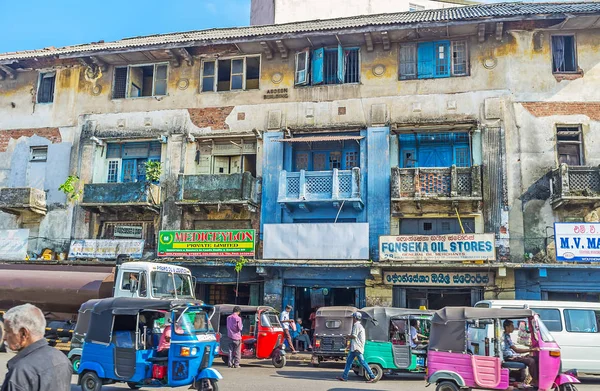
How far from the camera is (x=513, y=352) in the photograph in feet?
33.5

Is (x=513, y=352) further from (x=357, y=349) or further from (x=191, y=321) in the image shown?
(x=191, y=321)

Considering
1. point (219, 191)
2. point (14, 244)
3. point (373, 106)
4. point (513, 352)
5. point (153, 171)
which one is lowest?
point (513, 352)

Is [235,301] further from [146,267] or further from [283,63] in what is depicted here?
[283,63]

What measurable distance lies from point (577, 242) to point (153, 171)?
15324 mm

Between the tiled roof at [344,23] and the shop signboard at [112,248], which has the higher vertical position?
the tiled roof at [344,23]

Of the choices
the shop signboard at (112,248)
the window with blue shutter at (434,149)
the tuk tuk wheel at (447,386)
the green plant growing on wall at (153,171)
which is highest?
the window with blue shutter at (434,149)

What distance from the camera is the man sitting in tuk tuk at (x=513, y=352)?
9773 mm

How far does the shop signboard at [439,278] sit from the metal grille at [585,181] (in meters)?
4.00

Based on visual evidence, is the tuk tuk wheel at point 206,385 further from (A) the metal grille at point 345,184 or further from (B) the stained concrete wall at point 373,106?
(B) the stained concrete wall at point 373,106

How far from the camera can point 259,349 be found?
15742mm

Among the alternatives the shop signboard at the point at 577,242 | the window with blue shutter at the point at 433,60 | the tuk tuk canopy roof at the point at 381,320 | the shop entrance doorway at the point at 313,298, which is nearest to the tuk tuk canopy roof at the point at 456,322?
the tuk tuk canopy roof at the point at 381,320

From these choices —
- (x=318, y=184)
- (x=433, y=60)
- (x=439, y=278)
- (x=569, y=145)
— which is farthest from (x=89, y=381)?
(x=569, y=145)

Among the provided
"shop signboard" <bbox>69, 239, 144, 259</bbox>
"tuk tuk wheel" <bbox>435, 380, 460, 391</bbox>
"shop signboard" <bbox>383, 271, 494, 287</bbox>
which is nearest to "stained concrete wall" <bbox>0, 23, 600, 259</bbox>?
"shop signboard" <bbox>69, 239, 144, 259</bbox>

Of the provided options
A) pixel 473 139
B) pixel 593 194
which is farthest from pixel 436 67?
pixel 593 194
